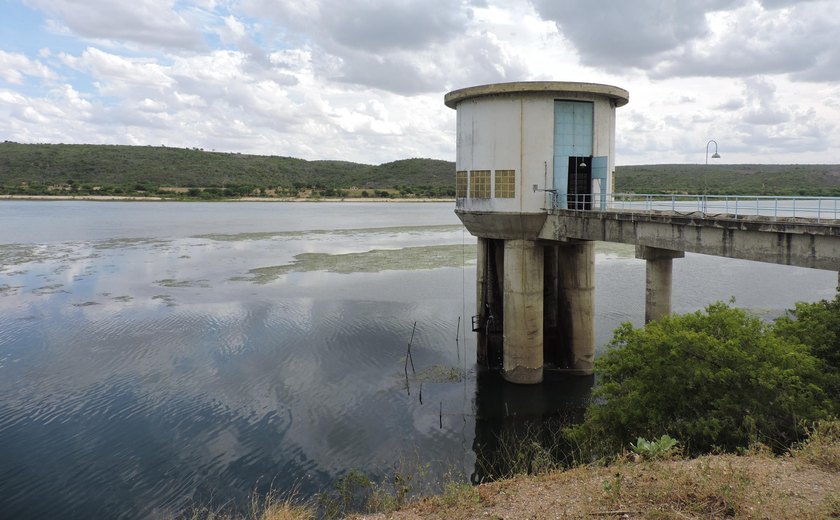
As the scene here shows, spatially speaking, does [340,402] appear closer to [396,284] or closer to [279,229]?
[396,284]

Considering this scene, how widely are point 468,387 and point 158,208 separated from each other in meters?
108

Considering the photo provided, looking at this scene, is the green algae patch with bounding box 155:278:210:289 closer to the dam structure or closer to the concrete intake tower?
the dam structure

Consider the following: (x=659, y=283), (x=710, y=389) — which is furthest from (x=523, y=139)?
(x=710, y=389)

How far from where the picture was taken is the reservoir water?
51.5 feet

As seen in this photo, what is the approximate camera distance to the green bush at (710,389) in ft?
39.0

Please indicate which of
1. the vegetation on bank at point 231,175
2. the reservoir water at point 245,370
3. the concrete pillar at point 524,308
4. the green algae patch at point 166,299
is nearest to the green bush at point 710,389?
the reservoir water at point 245,370

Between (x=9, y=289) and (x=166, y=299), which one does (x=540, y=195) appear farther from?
(x=9, y=289)

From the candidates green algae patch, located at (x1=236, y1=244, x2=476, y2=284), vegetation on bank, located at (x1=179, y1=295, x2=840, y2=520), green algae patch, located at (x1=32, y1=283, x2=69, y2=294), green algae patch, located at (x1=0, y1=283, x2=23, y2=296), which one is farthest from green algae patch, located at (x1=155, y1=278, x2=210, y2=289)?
vegetation on bank, located at (x1=179, y1=295, x2=840, y2=520)

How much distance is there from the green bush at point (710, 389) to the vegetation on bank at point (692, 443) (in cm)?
3

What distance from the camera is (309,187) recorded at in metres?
156

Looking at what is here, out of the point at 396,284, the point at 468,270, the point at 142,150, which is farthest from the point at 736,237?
the point at 142,150

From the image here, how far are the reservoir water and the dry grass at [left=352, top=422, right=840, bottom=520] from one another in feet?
16.9

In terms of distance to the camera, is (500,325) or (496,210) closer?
(496,210)

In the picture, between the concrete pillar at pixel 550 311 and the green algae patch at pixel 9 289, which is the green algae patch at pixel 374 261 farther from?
the concrete pillar at pixel 550 311
